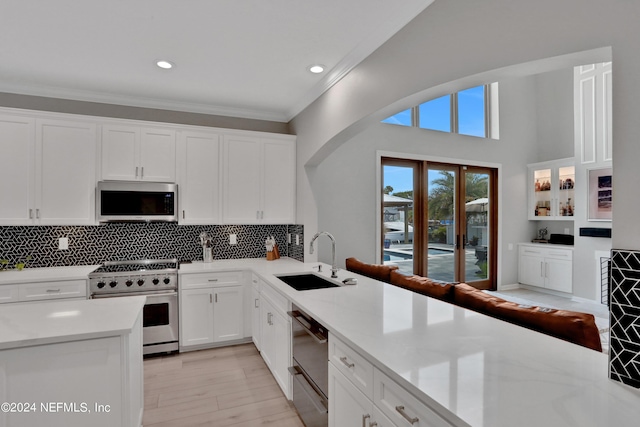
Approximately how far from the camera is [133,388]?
6.26ft

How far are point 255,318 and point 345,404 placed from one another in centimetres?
212

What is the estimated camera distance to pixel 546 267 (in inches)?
243

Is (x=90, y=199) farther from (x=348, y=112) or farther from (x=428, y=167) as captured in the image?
(x=428, y=167)

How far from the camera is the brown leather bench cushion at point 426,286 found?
2455 millimetres

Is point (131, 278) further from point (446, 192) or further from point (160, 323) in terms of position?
point (446, 192)

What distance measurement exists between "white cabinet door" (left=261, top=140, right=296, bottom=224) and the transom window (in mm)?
1866

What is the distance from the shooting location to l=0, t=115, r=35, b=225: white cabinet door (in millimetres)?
3160

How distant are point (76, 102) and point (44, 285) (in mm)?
1965

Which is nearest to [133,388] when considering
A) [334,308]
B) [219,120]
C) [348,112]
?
[334,308]

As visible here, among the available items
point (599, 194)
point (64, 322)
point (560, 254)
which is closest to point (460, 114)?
point (599, 194)

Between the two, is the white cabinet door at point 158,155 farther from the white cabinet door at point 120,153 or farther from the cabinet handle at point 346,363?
the cabinet handle at point 346,363

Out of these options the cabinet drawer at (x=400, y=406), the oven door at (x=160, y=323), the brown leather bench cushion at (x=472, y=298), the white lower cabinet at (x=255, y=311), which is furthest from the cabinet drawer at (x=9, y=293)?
the brown leather bench cushion at (x=472, y=298)

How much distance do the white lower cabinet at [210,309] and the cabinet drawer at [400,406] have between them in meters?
2.59

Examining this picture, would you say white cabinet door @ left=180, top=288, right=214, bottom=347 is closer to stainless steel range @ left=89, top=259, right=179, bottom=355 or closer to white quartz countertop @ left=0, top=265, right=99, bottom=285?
stainless steel range @ left=89, top=259, right=179, bottom=355
